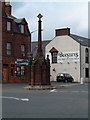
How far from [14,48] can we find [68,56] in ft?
53.9

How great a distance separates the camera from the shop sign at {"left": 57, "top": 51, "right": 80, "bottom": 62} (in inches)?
1960

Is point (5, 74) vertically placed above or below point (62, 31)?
below

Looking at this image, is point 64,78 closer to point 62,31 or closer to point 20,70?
point 20,70

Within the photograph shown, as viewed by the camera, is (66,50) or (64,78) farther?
(66,50)

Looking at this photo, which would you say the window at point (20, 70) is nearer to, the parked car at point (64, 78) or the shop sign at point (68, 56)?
the parked car at point (64, 78)

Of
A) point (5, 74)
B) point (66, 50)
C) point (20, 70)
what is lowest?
point (5, 74)

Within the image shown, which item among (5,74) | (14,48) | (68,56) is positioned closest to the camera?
(5,74)

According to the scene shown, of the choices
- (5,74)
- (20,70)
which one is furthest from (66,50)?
(5,74)

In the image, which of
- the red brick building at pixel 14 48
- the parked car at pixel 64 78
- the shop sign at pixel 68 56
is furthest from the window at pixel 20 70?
the shop sign at pixel 68 56

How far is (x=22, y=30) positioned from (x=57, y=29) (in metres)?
15.4

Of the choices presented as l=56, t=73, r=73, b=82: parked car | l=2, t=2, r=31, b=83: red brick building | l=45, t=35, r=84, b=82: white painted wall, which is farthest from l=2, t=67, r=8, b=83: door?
l=45, t=35, r=84, b=82: white painted wall

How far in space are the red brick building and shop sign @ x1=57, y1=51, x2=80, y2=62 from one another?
41.2 feet

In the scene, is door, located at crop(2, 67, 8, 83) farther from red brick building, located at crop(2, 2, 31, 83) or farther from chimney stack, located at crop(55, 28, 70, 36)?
chimney stack, located at crop(55, 28, 70, 36)

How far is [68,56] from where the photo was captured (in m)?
51.4
